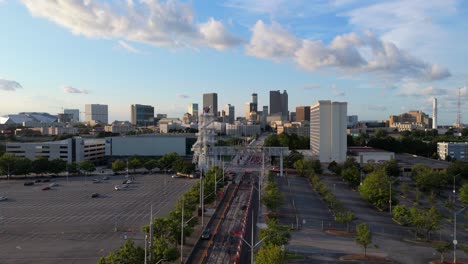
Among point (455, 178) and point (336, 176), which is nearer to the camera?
Result: point (455, 178)

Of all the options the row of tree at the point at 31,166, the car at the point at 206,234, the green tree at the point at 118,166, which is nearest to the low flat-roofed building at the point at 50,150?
the row of tree at the point at 31,166

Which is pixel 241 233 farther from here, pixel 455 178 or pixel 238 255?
pixel 455 178

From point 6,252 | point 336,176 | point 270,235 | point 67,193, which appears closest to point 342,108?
point 336,176

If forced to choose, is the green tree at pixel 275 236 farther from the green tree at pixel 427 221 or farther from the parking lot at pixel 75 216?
the green tree at pixel 427 221

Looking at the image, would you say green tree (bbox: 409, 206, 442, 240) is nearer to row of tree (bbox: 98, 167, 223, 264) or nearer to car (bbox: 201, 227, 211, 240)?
car (bbox: 201, 227, 211, 240)

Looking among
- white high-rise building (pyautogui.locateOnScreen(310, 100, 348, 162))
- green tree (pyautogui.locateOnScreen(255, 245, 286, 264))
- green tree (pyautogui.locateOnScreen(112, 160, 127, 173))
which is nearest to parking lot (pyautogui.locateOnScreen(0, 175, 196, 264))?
green tree (pyautogui.locateOnScreen(112, 160, 127, 173))

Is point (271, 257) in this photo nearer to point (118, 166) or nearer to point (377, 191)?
point (377, 191)
